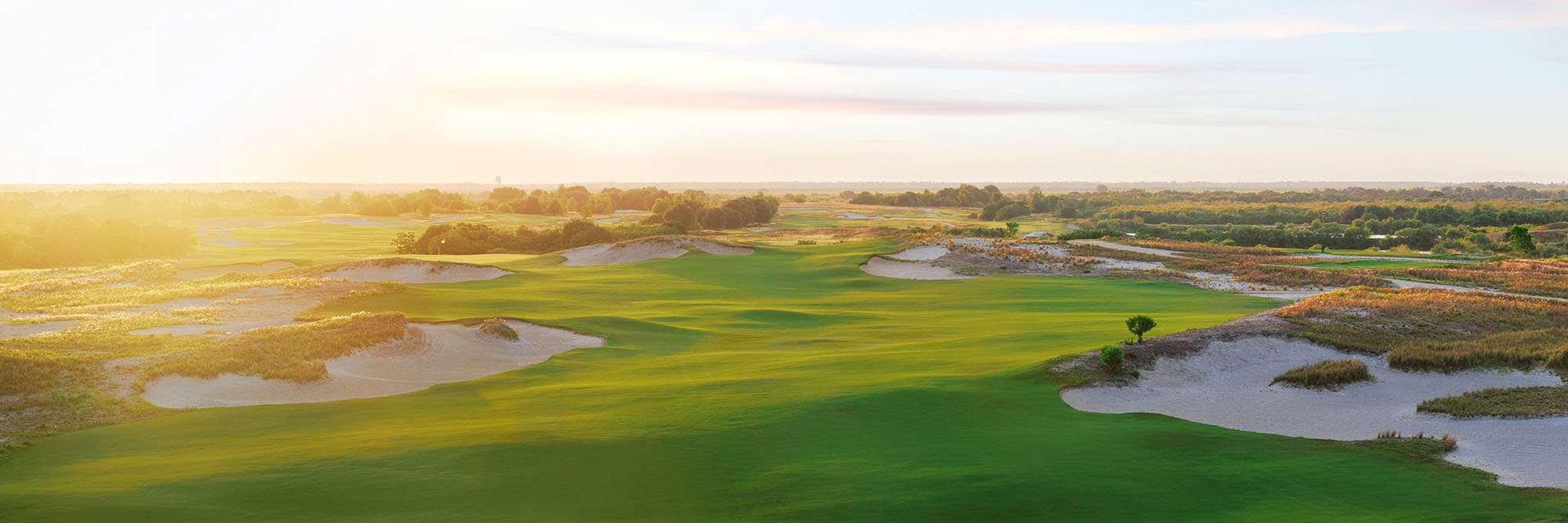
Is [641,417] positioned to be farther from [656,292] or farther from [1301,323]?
[656,292]

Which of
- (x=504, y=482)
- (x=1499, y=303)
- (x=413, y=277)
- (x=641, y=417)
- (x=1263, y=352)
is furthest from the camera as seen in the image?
(x=413, y=277)

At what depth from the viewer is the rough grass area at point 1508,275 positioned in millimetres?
31422

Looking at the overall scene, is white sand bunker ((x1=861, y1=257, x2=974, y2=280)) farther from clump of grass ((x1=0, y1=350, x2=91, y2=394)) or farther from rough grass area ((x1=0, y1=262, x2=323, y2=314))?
clump of grass ((x1=0, y1=350, x2=91, y2=394))

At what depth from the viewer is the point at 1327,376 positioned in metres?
18.0

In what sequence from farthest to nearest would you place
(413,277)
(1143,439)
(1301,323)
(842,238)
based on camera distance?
(842,238) < (413,277) < (1301,323) < (1143,439)

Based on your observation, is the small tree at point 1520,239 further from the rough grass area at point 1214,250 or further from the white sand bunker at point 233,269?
the white sand bunker at point 233,269

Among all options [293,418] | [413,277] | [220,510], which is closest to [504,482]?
[220,510]

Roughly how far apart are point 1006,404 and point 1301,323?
10.6 metres

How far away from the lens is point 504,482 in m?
12.3

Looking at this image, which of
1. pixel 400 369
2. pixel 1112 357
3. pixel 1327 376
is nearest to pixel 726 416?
pixel 1112 357

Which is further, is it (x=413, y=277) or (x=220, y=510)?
(x=413, y=277)

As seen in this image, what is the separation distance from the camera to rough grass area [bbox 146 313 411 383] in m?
19.0

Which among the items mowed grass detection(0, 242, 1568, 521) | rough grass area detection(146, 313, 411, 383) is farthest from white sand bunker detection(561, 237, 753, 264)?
mowed grass detection(0, 242, 1568, 521)

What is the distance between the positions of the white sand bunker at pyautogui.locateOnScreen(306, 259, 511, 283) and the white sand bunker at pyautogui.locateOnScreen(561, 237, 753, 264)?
10.7 metres
